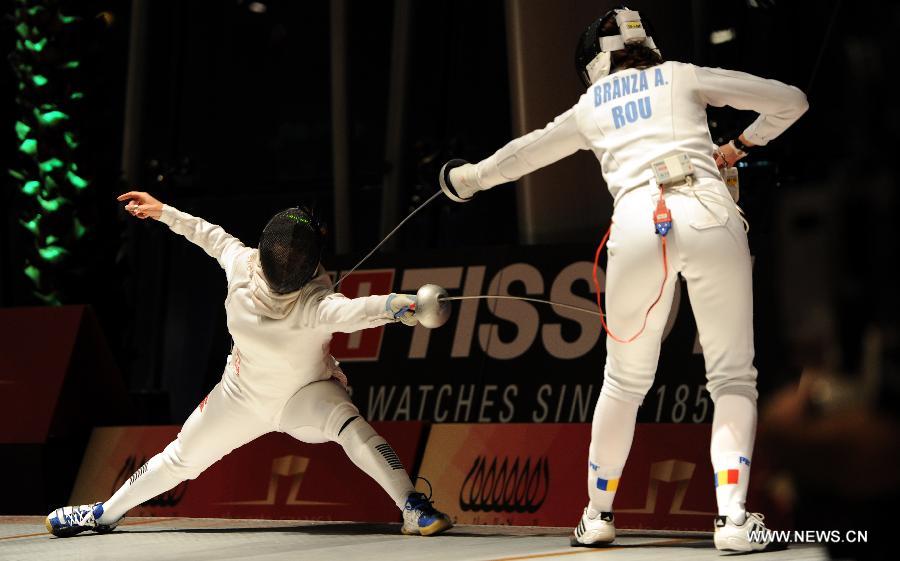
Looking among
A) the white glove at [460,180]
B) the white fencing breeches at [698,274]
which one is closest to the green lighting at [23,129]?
the white glove at [460,180]

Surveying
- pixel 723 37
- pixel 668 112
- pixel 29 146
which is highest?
pixel 723 37

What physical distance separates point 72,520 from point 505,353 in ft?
7.52

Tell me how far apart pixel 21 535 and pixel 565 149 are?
8.71ft

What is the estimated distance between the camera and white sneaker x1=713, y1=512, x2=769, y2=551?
3234 mm

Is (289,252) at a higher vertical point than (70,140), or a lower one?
lower

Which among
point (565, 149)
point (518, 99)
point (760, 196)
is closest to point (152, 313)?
point (518, 99)

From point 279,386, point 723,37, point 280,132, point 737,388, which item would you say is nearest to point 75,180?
point 280,132

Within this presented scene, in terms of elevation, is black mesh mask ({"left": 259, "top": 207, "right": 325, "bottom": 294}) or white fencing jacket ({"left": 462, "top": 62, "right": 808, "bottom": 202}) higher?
white fencing jacket ({"left": 462, "top": 62, "right": 808, "bottom": 202})

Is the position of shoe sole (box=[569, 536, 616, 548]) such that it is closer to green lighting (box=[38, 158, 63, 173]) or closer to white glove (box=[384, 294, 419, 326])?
white glove (box=[384, 294, 419, 326])

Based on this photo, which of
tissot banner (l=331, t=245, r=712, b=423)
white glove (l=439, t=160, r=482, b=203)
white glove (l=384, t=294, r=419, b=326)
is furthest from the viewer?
tissot banner (l=331, t=245, r=712, b=423)

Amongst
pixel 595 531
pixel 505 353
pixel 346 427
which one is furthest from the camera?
pixel 505 353

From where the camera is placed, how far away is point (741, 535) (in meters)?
3.23

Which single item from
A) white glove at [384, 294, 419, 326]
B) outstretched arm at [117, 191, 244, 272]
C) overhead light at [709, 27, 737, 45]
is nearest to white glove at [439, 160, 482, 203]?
white glove at [384, 294, 419, 326]

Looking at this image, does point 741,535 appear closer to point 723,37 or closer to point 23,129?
point 723,37
